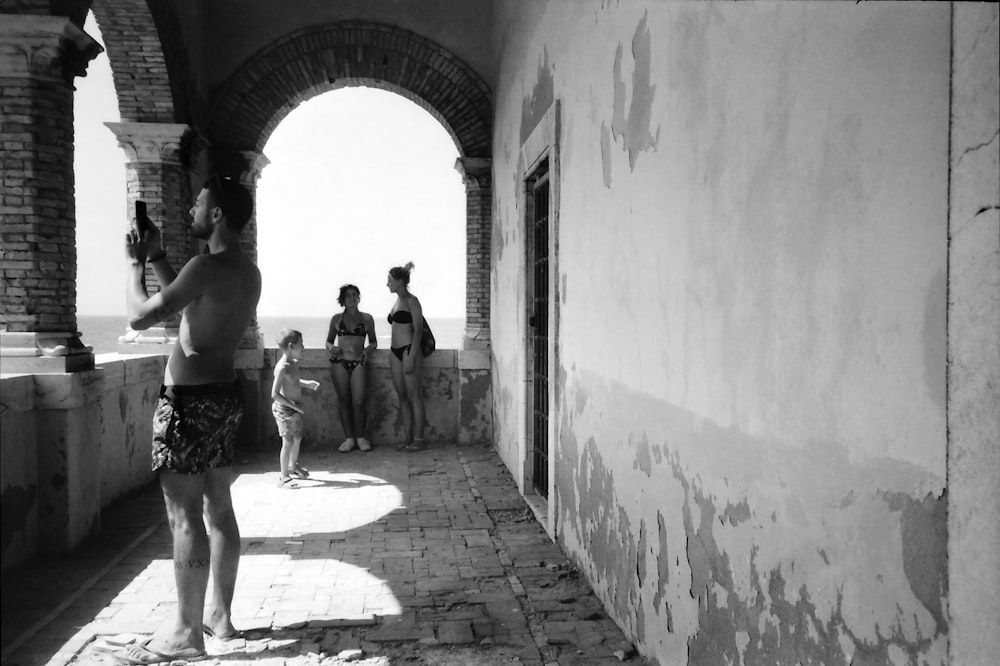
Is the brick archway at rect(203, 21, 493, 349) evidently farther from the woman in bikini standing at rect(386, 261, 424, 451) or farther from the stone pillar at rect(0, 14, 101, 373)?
the stone pillar at rect(0, 14, 101, 373)

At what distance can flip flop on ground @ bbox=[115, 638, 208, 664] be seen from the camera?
11.5ft

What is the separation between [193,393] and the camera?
351 centimetres

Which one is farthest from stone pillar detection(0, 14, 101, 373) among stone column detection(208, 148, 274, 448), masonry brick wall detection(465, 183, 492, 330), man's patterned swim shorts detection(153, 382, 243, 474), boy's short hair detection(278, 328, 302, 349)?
masonry brick wall detection(465, 183, 492, 330)

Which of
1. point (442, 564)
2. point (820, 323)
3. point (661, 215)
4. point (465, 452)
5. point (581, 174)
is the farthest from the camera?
point (465, 452)

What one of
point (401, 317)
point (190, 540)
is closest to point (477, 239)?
point (401, 317)

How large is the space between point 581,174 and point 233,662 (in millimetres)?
3155

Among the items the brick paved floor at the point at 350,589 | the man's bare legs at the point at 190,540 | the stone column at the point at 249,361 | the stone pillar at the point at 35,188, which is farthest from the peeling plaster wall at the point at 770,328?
the stone column at the point at 249,361

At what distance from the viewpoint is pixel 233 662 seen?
3.56 meters

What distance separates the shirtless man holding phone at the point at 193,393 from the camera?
347 centimetres

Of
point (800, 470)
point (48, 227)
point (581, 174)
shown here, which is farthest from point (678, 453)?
point (48, 227)

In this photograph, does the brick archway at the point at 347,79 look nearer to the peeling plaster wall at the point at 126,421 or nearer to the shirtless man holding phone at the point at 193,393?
the peeling plaster wall at the point at 126,421

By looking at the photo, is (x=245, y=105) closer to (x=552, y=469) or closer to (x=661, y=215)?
(x=552, y=469)

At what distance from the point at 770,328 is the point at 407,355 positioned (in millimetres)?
7184

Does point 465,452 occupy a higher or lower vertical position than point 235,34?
lower
